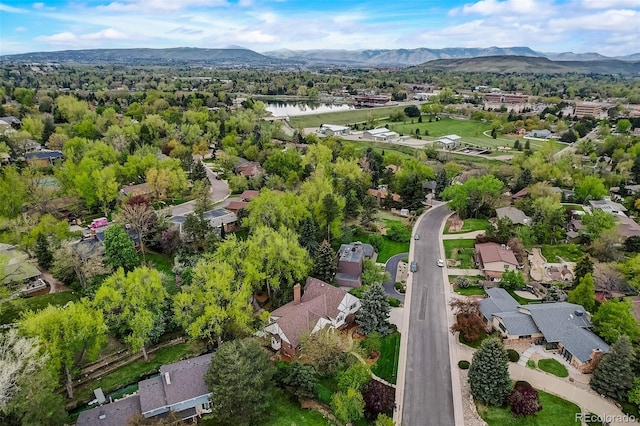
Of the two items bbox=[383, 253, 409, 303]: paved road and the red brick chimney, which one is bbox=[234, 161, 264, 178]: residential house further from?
the red brick chimney

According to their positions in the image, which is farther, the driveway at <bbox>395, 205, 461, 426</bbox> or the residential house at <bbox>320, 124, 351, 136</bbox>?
the residential house at <bbox>320, 124, 351, 136</bbox>

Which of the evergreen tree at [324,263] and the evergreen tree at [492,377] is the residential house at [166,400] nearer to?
the evergreen tree at [324,263]

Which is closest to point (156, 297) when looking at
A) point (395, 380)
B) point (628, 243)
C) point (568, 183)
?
point (395, 380)

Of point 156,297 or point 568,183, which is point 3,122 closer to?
point 156,297

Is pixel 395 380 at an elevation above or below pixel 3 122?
below

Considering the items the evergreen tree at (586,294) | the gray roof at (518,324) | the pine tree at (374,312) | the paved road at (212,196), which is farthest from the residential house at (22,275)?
the evergreen tree at (586,294)

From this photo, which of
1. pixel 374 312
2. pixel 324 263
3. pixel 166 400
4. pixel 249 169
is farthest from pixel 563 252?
pixel 249 169
